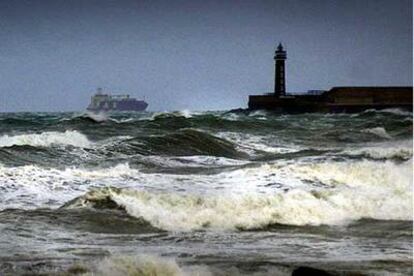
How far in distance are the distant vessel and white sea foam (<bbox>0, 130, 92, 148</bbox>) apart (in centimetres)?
35

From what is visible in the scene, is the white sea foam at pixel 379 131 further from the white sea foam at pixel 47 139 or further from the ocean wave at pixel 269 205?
the white sea foam at pixel 47 139

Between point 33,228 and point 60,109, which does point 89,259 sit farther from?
point 60,109

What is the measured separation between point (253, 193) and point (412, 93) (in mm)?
974

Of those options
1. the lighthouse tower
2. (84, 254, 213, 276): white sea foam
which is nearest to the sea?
(84, 254, 213, 276): white sea foam

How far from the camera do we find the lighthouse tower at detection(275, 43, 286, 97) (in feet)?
9.29

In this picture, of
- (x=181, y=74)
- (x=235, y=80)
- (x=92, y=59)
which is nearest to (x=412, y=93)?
(x=235, y=80)

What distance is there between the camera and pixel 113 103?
286cm

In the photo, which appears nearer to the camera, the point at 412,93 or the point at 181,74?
the point at 181,74

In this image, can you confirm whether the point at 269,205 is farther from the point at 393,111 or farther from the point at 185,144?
the point at 393,111

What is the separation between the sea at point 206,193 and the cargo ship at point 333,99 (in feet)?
0.20

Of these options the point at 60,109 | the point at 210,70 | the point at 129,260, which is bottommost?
the point at 129,260

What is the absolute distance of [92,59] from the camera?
8.96 feet

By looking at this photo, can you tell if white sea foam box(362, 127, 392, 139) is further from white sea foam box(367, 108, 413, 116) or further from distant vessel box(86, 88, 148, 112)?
distant vessel box(86, 88, 148, 112)

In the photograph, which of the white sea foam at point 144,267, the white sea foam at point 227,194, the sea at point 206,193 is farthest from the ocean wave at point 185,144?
the white sea foam at point 144,267
